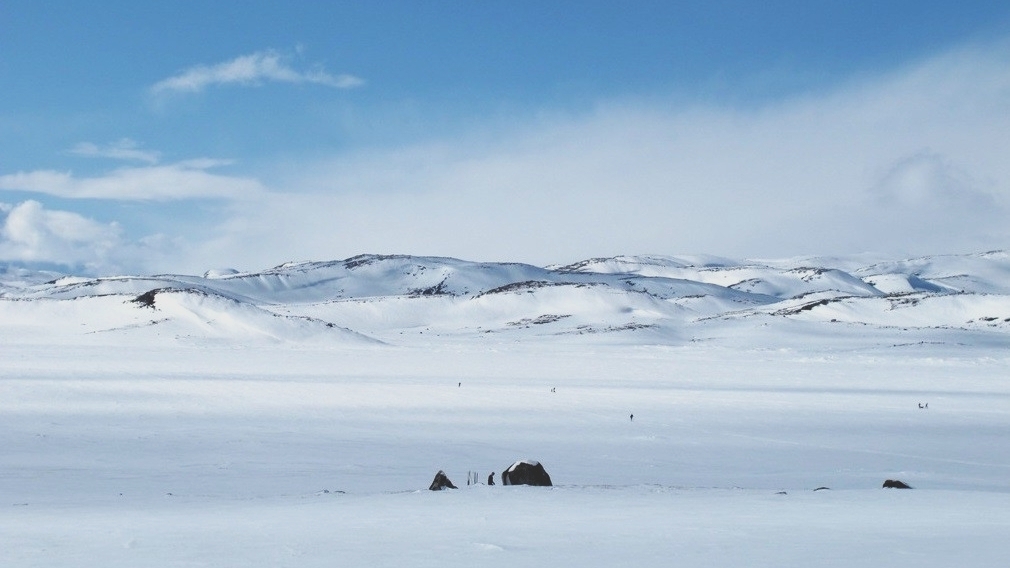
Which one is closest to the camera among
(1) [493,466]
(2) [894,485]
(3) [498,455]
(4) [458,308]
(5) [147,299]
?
(2) [894,485]

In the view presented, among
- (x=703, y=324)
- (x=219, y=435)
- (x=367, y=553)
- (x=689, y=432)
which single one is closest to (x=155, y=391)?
(x=219, y=435)

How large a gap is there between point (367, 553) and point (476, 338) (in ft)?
189

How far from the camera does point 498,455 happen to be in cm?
1407

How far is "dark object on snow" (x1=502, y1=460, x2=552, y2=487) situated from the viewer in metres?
9.87

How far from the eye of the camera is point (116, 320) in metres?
57.2

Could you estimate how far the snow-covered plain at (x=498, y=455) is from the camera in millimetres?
6562

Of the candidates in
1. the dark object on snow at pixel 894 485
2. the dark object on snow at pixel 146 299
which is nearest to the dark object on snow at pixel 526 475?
the dark object on snow at pixel 894 485

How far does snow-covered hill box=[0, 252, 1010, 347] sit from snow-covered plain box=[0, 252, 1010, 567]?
8724 millimetres

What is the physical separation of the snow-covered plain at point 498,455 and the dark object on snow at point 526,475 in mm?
475

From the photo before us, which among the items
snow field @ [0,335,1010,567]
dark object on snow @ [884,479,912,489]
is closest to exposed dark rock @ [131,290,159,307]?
snow field @ [0,335,1010,567]

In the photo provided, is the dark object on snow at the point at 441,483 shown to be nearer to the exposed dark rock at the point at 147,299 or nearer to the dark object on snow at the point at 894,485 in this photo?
the dark object on snow at the point at 894,485

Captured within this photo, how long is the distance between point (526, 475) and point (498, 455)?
426 centimetres

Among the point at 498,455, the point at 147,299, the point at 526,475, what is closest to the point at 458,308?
the point at 147,299

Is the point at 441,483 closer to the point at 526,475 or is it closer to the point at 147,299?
the point at 526,475
